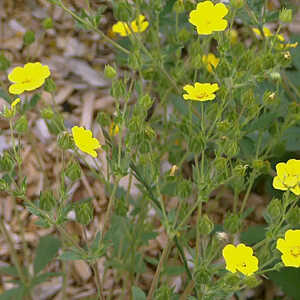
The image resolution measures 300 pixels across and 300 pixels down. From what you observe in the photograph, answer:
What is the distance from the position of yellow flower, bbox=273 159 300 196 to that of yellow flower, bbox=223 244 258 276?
0.10 m

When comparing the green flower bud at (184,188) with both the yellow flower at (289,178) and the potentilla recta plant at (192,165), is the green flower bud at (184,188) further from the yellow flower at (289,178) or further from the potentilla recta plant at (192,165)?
the yellow flower at (289,178)

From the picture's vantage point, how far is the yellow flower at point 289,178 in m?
0.76

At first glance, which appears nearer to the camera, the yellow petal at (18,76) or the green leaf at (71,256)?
the green leaf at (71,256)

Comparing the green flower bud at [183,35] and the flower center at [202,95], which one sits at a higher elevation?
the green flower bud at [183,35]

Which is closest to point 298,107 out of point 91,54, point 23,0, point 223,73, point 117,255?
point 223,73

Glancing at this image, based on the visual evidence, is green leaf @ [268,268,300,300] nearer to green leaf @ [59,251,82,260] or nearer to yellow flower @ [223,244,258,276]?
yellow flower @ [223,244,258,276]

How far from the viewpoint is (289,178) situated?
78 centimetres

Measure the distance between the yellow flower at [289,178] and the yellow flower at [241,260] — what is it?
4.0 inches

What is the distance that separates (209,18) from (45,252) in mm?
575

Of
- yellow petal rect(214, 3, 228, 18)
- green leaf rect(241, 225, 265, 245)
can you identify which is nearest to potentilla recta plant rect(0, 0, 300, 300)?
yellow petal rect(214, 3, 228, 18)

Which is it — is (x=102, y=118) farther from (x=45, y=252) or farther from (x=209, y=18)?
(x=45, y=252)

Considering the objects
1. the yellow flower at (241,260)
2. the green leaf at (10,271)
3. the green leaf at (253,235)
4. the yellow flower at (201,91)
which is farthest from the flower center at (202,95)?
the green leaf at (10,271)

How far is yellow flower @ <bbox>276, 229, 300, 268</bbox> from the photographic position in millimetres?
714

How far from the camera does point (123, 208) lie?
0.93m
